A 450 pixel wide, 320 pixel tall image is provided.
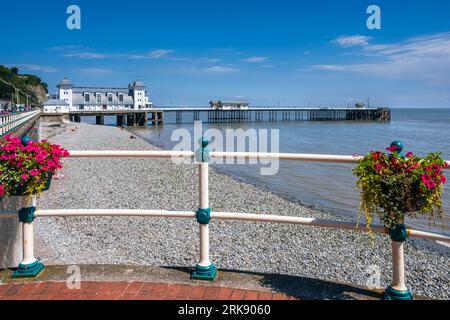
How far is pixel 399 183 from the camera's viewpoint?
2.97 metres

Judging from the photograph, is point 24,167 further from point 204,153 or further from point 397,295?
point 397,295

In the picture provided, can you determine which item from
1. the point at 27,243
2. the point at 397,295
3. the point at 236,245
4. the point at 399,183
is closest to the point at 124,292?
the point at 27,243

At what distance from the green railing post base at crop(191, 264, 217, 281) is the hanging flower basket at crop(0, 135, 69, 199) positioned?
154 centimetres

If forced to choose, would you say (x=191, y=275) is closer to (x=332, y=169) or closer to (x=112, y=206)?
(x=112, y=206)

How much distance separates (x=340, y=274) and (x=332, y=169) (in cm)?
1581

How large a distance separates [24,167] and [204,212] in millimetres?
1574

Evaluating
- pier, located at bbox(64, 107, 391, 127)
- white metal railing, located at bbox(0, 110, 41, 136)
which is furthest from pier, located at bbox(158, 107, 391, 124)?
white metal railing, located at bbox(0, 110, 41, 136)

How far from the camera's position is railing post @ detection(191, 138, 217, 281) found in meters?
3.57

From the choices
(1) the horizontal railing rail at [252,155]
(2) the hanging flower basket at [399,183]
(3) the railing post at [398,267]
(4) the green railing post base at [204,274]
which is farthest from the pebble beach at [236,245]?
(2) the hanging flower basket at [399,183]

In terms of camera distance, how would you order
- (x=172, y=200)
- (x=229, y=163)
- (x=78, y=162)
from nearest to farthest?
1. (x=172, y=200)
2. (x=78, y=162)
3. (x=229, y=163)

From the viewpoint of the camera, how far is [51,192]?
13242mm

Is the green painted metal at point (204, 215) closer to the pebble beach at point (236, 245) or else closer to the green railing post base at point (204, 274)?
the green railing post base at point (204, 274)
